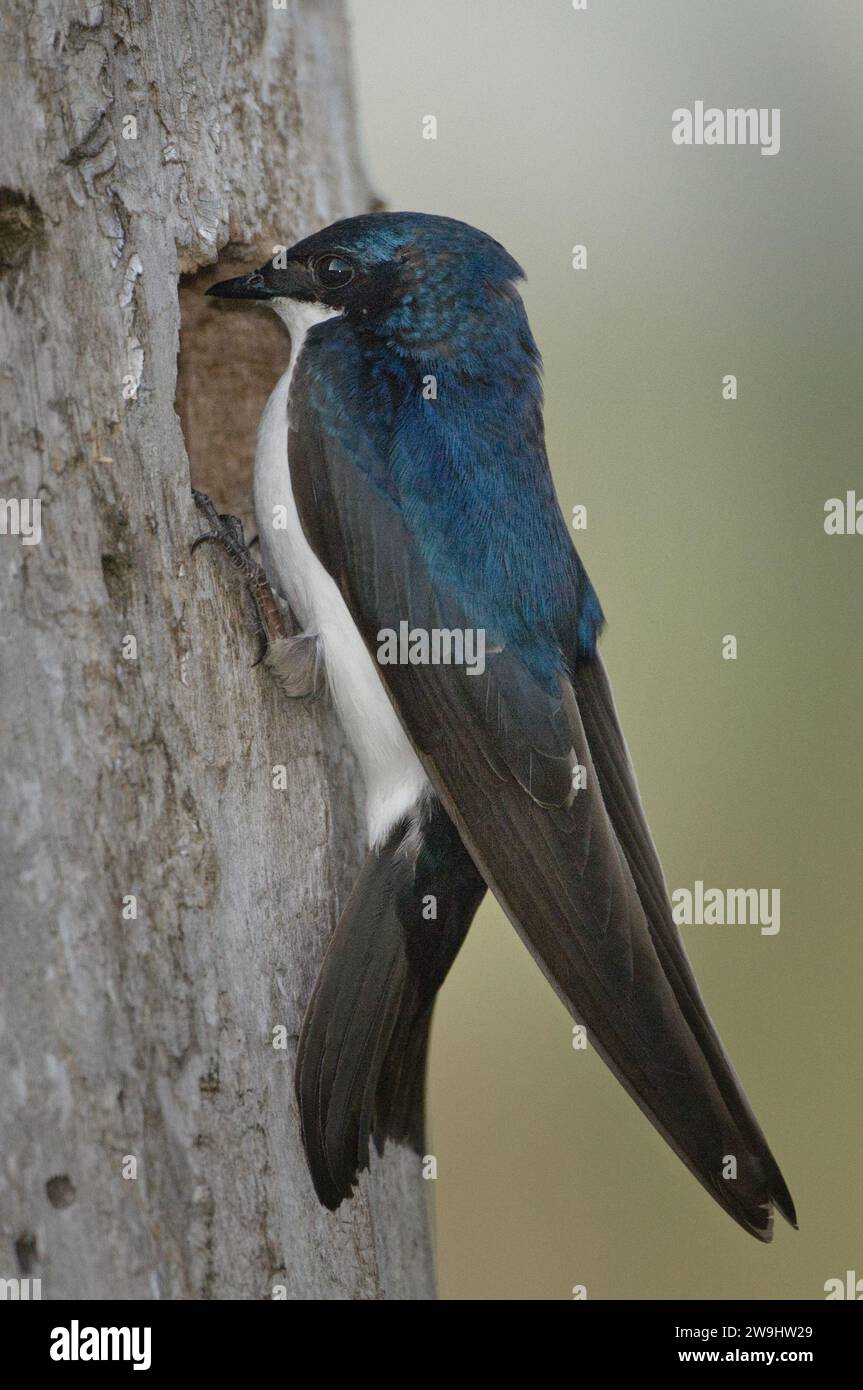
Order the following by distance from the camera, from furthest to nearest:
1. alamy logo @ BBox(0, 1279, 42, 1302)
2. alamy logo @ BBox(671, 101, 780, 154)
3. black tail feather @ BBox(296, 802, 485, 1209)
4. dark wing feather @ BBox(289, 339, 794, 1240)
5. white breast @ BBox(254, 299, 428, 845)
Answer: alamy logo @ BBox(671, 101, 780, 154) < white breast @ BBox(254, 299, 428, 845) < black tail feather @ BBox(296, 802, 485, 1209) < dark wing feather @ BBox(289, 339, 794, 1240) < alamy logo @ BBox(0, 1279, 42, 1302)

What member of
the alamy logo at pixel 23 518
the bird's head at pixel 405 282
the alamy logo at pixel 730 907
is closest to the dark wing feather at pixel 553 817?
the bird's head at pixel 405 282

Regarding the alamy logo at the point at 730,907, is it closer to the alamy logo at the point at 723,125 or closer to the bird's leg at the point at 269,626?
the bird's leg at the point at 269,626

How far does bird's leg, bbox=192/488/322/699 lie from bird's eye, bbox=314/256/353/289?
0.36m

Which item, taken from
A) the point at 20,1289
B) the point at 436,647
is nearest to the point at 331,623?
the point at 436,647

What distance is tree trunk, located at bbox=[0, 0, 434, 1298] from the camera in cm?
140

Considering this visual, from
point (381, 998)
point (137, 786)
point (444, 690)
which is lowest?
point (381, 998)

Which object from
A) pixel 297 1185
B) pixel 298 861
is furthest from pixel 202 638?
pixel 297 1185

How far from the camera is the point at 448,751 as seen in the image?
1.64 m

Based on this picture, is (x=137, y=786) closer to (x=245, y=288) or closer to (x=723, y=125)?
(x=245, y=288)

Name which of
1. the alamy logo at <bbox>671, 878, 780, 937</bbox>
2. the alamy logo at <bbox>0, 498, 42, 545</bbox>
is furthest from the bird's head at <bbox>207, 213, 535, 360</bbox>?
the alamy logo at <bbox>671, 878, 780, 937</bbox>

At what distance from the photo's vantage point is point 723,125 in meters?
2.55

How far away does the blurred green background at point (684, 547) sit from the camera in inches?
103

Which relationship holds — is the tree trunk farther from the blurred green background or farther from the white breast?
the blurred green background
